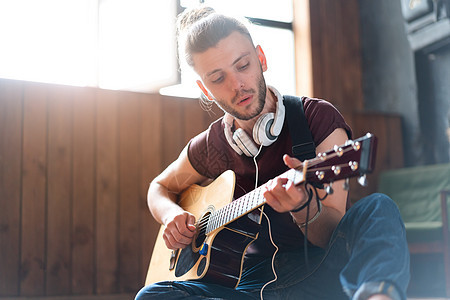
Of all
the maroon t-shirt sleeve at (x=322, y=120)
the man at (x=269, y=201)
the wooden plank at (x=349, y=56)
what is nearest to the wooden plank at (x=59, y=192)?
the man at (x=269, y=201)

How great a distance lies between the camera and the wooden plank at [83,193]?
125 inches

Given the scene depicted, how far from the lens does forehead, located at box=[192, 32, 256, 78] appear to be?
150cm

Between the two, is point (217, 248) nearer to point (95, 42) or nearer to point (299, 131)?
point (299, 131)

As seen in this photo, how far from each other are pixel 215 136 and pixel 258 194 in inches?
20.1

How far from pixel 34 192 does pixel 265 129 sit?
207 centimetres

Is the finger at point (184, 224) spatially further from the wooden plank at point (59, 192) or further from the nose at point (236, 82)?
the wooden plank at point (59, 192)

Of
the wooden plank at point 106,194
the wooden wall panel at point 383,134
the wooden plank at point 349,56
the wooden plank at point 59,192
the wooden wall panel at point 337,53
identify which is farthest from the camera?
the wooden plank at point 349,56

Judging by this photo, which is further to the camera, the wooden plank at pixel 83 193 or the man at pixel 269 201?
the wooden plank at pixel 83 193

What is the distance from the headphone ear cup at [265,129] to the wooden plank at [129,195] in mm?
2053

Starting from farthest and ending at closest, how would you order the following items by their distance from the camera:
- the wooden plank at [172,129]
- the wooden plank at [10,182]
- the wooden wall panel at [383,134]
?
the wooden wall panel at [383,134]
the wooden plank at [172,129]
the wooden plank at [10,182]

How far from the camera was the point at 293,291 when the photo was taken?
130 cm

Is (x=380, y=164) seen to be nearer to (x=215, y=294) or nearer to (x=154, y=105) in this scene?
(x=154, y=105)

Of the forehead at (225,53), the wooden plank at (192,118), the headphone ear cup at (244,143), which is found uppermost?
the wooden plank at (192,118)

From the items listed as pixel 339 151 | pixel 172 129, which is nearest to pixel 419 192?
pixel 172 129
